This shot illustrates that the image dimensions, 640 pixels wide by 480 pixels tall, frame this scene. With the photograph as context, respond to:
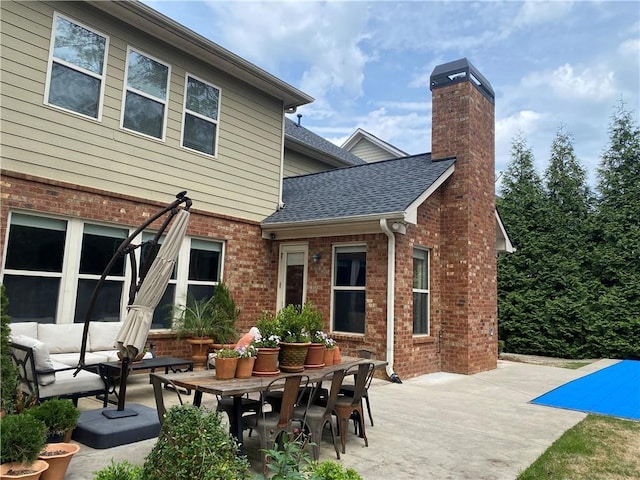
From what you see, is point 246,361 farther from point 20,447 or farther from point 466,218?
point 466,218

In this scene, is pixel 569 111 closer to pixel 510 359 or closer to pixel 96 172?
pixel 510 359

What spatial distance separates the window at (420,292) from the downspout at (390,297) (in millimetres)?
1050

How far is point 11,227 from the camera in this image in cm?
602

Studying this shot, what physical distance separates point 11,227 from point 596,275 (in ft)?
47.7

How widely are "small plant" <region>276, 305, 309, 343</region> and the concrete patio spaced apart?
1078 mm

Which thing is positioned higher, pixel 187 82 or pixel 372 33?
pixel 372 33

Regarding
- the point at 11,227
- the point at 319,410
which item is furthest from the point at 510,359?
the point at 11,227

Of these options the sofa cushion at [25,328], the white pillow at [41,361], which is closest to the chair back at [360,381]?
the white pillow at [41,361]

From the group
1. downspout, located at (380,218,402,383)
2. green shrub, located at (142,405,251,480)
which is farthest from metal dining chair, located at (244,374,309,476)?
downspout, located at (380,218,402,383)

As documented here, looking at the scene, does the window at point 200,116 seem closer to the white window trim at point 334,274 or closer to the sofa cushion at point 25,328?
the white window trim at point 334,274

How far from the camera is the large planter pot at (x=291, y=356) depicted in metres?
4.49

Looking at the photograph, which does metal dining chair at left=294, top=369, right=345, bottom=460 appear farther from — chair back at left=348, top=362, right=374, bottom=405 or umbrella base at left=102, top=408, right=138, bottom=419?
umbrella base at left=102, top=408, right=138, bottom=419

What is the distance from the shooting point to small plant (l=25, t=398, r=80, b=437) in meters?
3.64

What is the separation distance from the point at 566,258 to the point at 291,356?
12.2 meters
